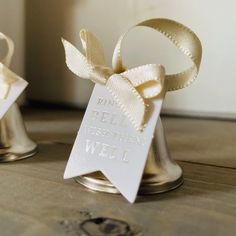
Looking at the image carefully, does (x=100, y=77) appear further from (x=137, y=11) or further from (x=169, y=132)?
(x=137, y=11)

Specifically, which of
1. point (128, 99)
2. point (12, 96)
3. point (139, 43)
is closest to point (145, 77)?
point (128, 99)

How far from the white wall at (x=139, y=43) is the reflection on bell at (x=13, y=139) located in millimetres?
358

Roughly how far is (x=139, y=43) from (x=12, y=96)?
1.27 feet

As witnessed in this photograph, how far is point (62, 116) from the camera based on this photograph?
31.1 inches

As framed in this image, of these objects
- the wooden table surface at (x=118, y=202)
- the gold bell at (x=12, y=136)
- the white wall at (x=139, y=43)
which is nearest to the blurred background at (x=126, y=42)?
A: the white wall at (x=139, y=43)

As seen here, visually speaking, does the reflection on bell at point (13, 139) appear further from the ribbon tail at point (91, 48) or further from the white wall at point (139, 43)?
the white wall at point (139, 43)

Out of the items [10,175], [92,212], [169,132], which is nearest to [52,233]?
[92,212]

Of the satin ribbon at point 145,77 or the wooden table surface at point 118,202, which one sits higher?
the satin ribbon at point 145,77

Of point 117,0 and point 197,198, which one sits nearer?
→ point 197,198

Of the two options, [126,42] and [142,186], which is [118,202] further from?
[126,42]

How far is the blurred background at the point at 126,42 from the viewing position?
2.44 feet

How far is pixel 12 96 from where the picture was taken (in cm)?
47

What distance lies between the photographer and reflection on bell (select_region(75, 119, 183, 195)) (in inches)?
15.1

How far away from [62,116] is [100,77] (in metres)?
0.40
